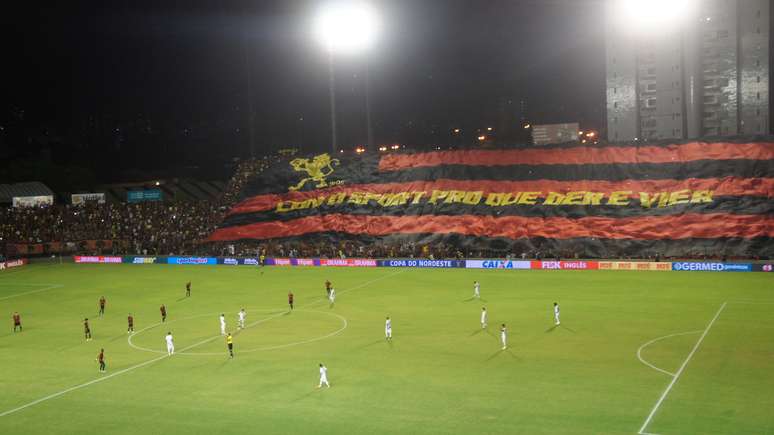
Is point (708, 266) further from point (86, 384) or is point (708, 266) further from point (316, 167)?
point (86, 384)

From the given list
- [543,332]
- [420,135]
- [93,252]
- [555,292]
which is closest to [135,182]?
[93,252]

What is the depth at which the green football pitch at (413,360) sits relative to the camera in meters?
24.9

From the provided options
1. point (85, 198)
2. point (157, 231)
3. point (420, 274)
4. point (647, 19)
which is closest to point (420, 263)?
point (420, 274)

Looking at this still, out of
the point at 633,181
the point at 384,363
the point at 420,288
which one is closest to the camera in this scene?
the point at 384,363

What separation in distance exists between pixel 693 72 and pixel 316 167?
4941 cm

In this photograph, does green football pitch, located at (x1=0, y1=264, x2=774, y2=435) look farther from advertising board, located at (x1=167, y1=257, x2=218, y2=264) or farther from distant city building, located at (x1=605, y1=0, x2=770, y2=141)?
distant city building, located at (x1=605, y1=0, x2=770, y2=141)

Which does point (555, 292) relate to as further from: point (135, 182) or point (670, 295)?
point (135, 182)

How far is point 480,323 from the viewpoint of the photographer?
4050 centimetres

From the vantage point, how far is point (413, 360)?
108 ft

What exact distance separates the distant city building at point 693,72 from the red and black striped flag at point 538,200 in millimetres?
23381

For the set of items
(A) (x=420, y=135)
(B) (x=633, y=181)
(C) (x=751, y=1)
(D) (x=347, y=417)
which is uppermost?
(C) (x=751, y=1)

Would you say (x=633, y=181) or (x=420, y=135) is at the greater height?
(x=420, y=135)

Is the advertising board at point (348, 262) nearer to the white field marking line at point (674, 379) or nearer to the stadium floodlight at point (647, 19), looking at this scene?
the white field marking line at point (674, 379)

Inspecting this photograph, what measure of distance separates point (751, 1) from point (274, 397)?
87.8 meters
